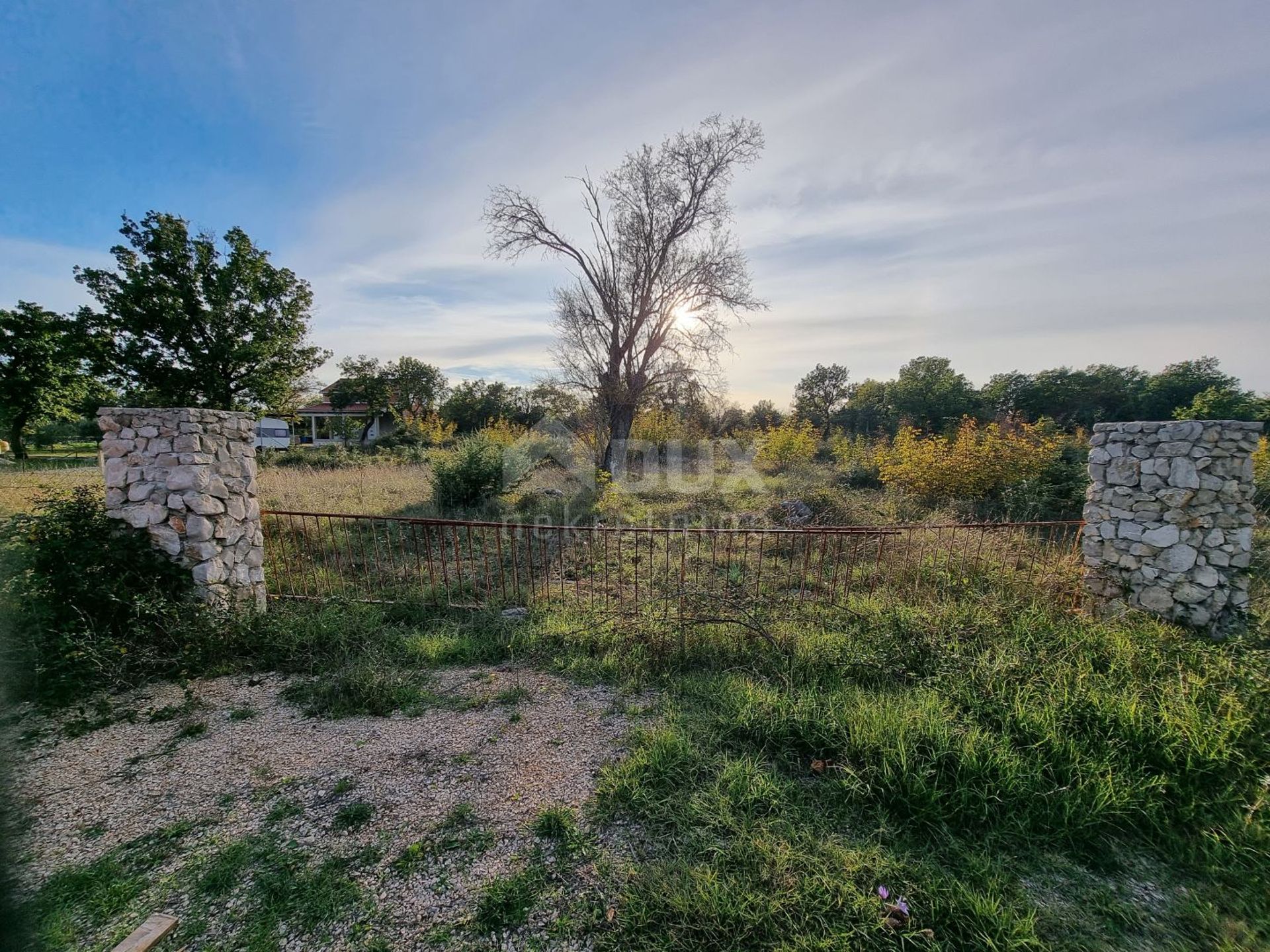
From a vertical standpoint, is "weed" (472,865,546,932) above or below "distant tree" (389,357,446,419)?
below

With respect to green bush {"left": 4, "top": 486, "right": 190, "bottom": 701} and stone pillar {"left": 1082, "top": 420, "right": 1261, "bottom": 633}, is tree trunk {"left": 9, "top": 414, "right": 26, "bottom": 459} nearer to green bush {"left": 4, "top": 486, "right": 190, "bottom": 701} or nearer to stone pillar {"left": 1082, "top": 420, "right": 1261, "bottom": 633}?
green bush {"left": 4, "top": 486, "right": 190, "bottom": 701}

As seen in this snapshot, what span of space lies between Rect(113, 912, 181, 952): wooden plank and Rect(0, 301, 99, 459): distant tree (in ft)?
43.7

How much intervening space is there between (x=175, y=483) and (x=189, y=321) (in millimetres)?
15403

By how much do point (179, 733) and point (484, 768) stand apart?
2.10 metres

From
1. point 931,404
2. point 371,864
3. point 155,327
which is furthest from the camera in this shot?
point 931,404

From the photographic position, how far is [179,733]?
3.03 meters

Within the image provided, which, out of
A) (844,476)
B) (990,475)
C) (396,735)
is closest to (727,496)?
(844,476)

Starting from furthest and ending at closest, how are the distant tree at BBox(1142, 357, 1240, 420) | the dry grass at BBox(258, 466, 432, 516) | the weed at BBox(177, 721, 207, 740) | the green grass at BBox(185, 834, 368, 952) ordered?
the distant tree at BBox(1142, 357, 1240, 420), the dry grass at BBox(258, 466, 432, 516), the weed at BBox(177, 721, 207, 740), the green grass at BBox(185, 834, 368, 952)

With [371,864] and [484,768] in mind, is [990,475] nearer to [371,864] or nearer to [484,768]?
[484,768]

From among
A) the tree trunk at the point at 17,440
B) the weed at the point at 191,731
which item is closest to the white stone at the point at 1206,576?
the weed at the point at 191,731

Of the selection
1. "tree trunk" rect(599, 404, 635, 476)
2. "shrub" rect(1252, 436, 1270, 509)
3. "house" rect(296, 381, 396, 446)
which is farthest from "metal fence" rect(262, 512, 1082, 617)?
"house" rect(296, 381, 396, 446)

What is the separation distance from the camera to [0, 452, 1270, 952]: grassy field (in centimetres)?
188

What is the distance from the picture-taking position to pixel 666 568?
5.20m

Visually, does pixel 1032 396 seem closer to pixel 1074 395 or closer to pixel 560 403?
pixel 1074 395
